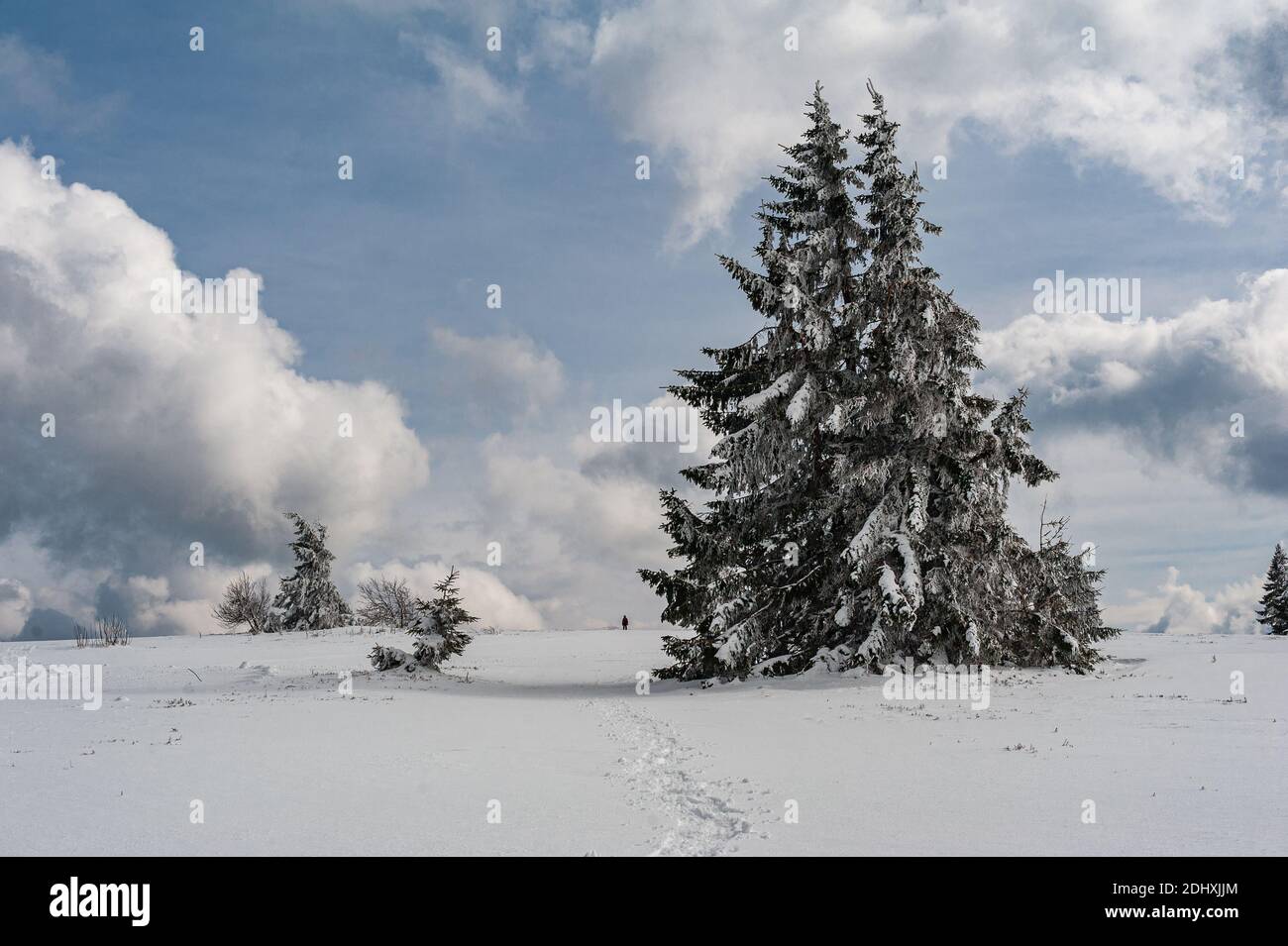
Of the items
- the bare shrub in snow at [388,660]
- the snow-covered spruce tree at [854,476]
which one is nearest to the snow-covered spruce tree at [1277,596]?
the snow-covered spruce tree at [854,476]

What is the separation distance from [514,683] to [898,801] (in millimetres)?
18517

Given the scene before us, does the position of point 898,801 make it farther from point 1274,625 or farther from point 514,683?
point 1274,625

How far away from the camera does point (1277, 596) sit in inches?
2068

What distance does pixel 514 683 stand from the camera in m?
24.9

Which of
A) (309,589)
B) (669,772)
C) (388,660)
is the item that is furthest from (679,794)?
(309,589)

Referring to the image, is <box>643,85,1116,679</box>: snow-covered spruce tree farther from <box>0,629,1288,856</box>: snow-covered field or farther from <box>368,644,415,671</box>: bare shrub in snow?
<box>368,644,415,671</box>: bare shrub in snow

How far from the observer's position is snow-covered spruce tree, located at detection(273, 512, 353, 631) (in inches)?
2073

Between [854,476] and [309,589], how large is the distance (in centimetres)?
4323

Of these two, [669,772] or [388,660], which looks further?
[388,660]

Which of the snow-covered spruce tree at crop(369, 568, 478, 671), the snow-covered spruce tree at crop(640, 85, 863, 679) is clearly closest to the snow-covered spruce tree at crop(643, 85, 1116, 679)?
the snow-covered spruce tree at crop(640, 85, 863, 679)

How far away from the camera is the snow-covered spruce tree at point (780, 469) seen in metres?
21.5

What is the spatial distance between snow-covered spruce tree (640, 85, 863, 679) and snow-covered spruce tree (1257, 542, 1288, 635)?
149 feet

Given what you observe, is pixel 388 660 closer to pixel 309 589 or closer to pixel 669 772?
pixel 669 772
